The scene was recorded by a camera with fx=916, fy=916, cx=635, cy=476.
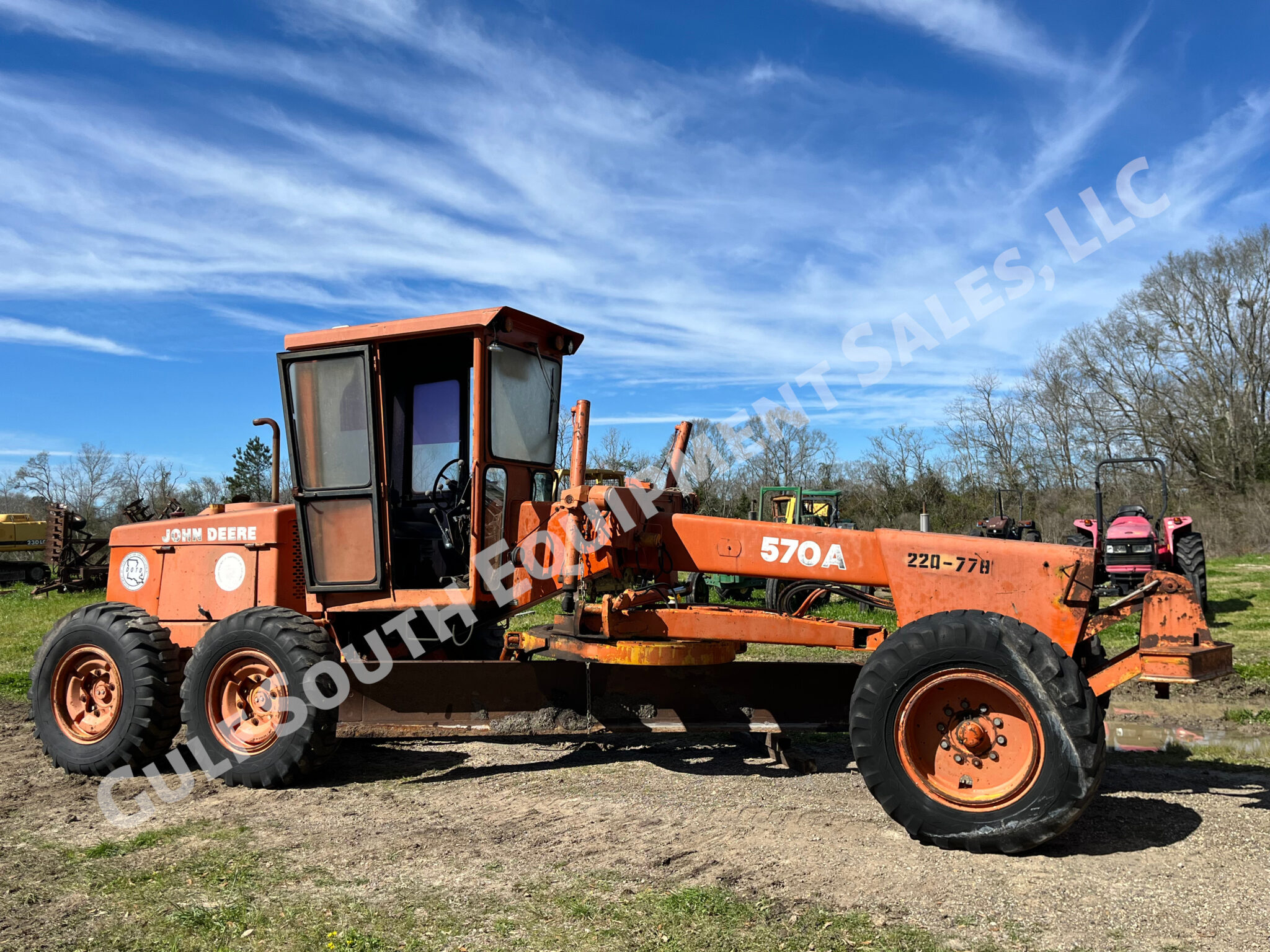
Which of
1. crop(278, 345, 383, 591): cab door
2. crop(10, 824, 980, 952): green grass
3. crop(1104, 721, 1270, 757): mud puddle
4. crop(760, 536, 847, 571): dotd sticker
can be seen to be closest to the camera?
crop(10, 824, 980, 952): green grass

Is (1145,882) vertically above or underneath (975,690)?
underneath

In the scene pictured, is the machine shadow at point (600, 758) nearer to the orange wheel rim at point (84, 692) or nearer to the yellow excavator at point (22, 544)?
the orange wheel rim at point (84, 692)

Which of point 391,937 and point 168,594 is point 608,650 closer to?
point 391,937

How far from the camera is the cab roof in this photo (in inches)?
223

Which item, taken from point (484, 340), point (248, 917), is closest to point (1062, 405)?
point (484, 340)

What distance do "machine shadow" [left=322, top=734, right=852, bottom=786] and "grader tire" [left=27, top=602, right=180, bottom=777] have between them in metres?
1.19

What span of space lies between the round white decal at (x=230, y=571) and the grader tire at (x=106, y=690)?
1.57ft

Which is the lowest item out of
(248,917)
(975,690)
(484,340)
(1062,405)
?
(248,917)

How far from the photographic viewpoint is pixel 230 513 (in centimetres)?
655

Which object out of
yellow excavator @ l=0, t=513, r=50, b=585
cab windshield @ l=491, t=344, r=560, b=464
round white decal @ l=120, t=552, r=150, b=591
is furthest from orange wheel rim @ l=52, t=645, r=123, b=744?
yellow excavator @ l=0, t=513, r=50, b=585

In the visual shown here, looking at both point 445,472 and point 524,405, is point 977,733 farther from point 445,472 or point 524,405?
point 445,472

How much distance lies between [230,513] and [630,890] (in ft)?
13.6

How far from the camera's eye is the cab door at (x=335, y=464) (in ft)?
19.7

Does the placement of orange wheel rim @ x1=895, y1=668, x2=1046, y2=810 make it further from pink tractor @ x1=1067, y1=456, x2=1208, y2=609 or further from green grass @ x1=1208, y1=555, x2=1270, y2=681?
pink tractor @ x1=1067, y1=456, x2=1208, y2=609
